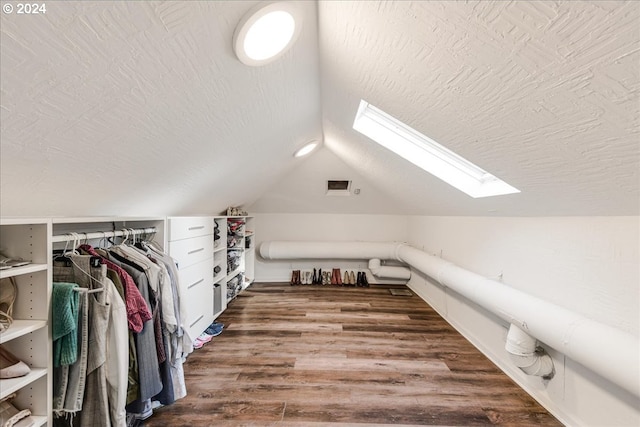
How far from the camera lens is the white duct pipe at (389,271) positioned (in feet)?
14.2

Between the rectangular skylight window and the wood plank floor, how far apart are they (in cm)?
141

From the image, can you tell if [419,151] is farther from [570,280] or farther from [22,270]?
[22,270]

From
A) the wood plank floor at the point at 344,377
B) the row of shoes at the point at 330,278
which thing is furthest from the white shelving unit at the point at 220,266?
the row of shoes at the point at 330,278

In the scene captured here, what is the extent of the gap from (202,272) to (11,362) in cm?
151

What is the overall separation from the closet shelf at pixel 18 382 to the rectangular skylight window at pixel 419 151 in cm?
218

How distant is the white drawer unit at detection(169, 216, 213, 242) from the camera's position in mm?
2031

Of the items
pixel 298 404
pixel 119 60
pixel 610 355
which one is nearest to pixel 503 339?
pixel 610 355

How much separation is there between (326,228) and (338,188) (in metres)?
0.84

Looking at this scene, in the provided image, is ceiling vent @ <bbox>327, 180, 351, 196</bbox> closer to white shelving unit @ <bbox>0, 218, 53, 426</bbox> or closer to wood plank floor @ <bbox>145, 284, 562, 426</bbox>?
wood plank floor @ <bbox>145, 284, 562, 426</bbox>

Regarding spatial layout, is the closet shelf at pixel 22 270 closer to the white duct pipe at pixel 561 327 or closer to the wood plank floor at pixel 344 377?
the wood plank floor at pixel 344 377

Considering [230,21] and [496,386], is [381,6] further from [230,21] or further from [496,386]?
[496,386]

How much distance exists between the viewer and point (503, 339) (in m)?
2.13

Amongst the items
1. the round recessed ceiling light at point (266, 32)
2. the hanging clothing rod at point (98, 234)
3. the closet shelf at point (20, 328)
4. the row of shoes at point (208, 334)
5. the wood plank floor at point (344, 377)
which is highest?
the round recessed ceiling light at point (266, 32)

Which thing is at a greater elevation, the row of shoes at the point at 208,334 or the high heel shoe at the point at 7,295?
the high heel shoe at the point at 7,295
